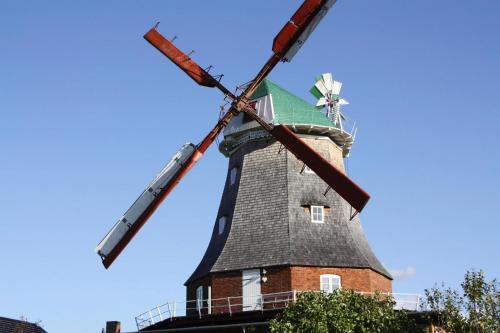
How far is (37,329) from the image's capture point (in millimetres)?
38531

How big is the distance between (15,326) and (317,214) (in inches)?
629

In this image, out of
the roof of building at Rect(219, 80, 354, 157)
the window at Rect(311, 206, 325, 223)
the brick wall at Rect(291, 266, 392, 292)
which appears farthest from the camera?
the roof of building at Rect(219, 80, 354, 157)

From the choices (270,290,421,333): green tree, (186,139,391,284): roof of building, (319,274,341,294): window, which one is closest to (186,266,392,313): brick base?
(319,274,341,294): window

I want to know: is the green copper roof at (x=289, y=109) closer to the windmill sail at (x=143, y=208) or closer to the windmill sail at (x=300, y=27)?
the windmill sail at (x=300, y=27)

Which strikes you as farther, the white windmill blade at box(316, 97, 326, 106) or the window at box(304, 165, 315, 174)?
the white windmill blade at box(316, 97, 326, 106)

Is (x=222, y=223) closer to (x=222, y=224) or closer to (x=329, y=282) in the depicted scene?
(x=222, y=224)

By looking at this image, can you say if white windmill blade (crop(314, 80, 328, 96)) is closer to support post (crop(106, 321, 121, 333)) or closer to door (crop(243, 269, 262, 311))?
door (crop(243, 269, 262, 311))

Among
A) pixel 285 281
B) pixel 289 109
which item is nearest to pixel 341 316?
pixel 285 281

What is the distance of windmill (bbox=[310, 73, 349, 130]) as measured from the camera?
1384 inches

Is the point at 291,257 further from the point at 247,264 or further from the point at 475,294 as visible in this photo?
the point at 475,294

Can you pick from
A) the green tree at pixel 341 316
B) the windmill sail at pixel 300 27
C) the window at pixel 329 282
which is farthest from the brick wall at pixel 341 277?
the windmill sail at pixel 300 27

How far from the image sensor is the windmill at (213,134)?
29438 millimetres

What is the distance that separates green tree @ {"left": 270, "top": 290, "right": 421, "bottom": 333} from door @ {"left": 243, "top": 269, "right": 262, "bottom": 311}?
393 cm

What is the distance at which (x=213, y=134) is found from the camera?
100.0 feet
